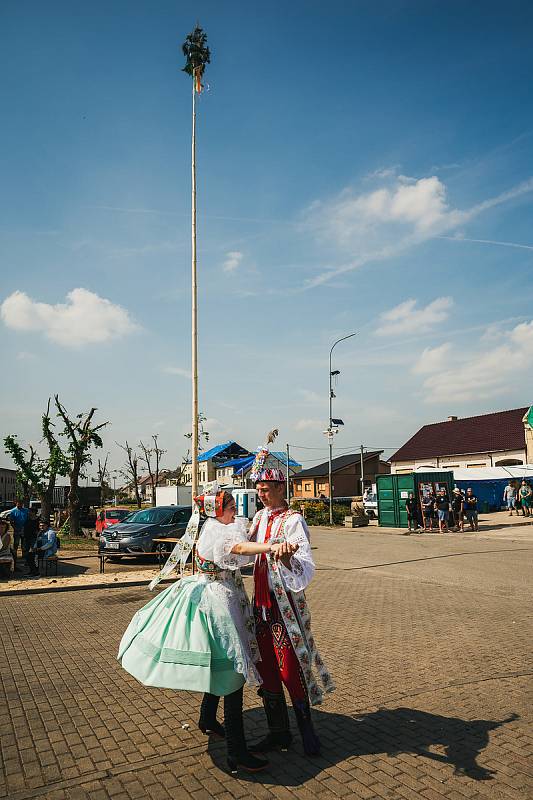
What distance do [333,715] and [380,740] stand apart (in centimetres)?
63

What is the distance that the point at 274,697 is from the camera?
4.28 m

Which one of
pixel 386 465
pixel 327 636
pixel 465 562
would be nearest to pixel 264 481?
pixel 327 636

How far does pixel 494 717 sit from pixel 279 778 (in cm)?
207

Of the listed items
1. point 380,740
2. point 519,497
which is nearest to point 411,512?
point 519,497

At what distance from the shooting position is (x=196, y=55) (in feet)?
63.6

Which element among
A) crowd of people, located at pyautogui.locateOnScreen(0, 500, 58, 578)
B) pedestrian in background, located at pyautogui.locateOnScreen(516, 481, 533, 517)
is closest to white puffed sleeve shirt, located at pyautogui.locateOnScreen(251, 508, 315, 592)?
crowd of people, located at pyautogui.locateOnScreen(0, 500, 58, 578)

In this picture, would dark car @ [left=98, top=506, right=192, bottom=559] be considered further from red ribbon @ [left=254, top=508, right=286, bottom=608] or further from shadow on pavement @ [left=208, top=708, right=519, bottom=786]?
red ribbon @ [left=254, top=508, right=286, bottom=608]

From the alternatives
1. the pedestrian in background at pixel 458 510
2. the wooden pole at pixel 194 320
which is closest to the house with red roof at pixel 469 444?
the pedestrian in background at pixel 458 510

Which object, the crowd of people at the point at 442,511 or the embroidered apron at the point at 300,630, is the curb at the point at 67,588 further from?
Result: the crowd of people at the point at 442,511

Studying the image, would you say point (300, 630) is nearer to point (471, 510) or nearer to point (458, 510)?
point (471, 510)

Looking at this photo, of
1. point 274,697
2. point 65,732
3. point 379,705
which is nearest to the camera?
point 274,697

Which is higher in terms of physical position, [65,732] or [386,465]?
[386,465]

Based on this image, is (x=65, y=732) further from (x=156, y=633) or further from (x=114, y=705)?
(x=156, y=633)

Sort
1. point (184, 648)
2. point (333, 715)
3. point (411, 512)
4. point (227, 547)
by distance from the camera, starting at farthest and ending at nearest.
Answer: point (411, 512)
point (333, 715)
point (227, 547)
point (184, 648)
